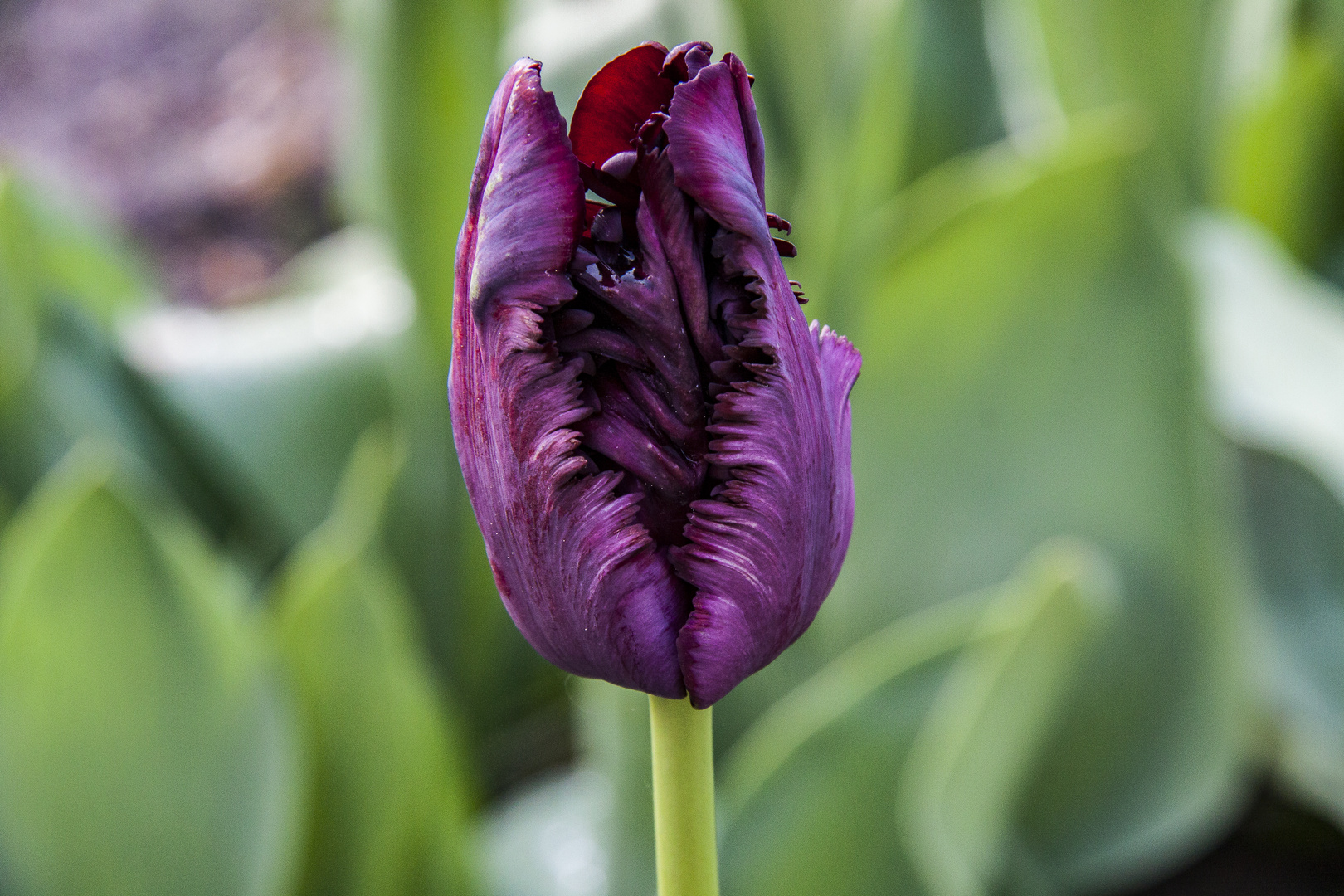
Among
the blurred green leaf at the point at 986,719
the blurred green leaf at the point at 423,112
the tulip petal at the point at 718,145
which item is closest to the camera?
the tulip petal at the point at 718,145

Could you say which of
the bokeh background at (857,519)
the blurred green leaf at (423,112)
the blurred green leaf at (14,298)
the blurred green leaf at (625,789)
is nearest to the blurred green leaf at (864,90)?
the bokeh background at (857,519)

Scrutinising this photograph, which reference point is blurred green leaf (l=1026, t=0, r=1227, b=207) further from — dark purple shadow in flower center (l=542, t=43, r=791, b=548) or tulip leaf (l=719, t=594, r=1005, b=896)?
dark purple shadow in flower center (l=542, t=43, r=791, b=548)

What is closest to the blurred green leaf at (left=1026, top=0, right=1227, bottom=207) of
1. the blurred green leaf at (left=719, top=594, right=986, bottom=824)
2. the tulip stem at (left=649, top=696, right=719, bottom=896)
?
the blurred green leaf at (left=719, top=594, right=986, bottom=824)

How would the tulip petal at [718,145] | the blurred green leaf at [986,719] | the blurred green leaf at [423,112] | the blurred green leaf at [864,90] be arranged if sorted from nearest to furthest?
the tulip petal at [718,145] < the blurred green leaf at [986,719] < the blurred green leaf at [423,112] < the blurred green leaf at [864,90]

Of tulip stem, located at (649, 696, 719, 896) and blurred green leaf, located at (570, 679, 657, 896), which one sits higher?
tulip stem, located at (649, 696, 719, 896)

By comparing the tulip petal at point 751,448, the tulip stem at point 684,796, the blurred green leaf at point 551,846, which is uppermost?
the tulip petal at point 751,448

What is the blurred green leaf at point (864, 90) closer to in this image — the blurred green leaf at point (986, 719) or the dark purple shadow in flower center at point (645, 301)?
the blurred green leaf at point (986, 719)
